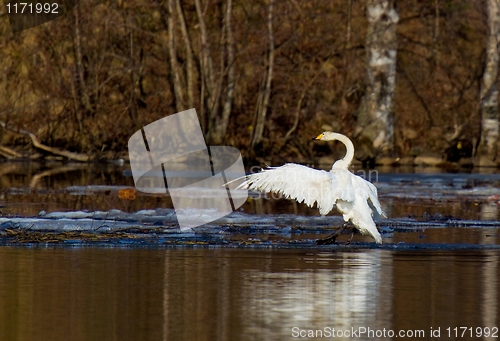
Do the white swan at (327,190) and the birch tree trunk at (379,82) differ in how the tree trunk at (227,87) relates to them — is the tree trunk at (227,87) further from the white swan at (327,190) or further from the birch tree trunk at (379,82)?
the white swan at (327,190)

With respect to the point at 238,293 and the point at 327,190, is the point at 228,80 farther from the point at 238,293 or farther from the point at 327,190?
the point at 238,293

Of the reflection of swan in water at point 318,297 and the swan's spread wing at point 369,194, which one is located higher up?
the swan's spread wing at point 369,194

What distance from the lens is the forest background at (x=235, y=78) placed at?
28.2 m

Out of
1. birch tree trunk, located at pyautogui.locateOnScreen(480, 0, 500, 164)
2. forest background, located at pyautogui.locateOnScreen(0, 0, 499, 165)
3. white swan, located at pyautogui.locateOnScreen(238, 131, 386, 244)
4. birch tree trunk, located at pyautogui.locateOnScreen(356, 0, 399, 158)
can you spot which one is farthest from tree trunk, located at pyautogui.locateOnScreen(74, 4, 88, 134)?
white swan, located at pyautogui.locateOnScreen(238, 131, 386, 244)

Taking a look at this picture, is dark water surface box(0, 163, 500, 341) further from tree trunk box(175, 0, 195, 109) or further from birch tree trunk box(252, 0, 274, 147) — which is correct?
tree trunk box(175, 0, 195, 109)

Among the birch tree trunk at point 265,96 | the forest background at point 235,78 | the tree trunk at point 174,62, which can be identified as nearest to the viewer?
the birch tree trunk at point 265,96

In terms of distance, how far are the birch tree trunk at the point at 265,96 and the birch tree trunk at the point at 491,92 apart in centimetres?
556

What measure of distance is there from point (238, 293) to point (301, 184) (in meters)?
3.63

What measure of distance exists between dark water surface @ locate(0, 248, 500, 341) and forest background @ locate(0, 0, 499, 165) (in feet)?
57.6

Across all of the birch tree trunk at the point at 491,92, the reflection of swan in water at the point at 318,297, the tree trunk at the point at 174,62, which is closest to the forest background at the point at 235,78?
the tree trunk at the point at 174,62

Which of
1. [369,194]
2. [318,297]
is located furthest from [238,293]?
[369,194]

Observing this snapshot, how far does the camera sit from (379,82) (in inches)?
1132

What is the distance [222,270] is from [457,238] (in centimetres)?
374

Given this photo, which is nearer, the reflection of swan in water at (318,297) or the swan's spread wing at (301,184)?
the reflection of swan in water at (318,297)
